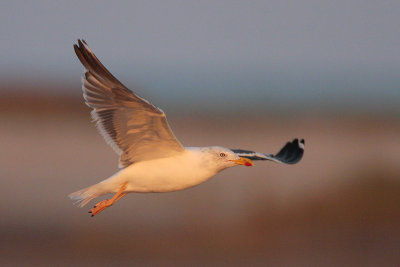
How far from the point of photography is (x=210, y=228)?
18609 millimetres

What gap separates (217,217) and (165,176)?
9.76m

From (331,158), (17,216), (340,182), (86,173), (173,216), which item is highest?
(331,158)

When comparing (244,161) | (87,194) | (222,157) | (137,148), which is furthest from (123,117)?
(244,161)

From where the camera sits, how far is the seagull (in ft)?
28.9

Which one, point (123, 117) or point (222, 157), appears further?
point (222, 157)

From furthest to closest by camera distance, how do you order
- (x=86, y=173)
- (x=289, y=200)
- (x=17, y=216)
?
(x=86, y=173), (x=289, y=200), (x=17, y=216)

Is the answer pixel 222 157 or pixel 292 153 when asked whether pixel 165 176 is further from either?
pixel 292 153

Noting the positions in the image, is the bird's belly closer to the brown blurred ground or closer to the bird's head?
the bird's head

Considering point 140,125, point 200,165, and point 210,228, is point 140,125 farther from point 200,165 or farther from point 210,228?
point 210,228

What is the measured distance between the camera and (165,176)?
9156mm

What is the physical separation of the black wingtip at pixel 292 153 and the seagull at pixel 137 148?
1869 millimetres

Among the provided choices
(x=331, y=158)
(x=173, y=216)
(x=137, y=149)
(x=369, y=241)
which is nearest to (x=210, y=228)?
(x=173, y=216)

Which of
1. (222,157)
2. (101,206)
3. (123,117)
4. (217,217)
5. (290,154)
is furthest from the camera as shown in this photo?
(217,217)

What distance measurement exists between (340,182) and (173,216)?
4.91 meters
